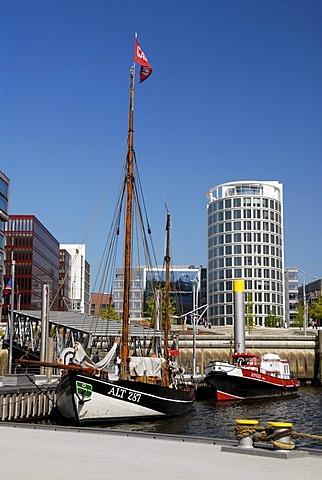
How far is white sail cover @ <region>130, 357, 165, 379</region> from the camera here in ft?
120

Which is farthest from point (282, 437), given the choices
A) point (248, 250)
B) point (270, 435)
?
point (248, 250)

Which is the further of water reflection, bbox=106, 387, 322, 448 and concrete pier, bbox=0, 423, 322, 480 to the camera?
water reflection, bbox=106, 387, 322, 448

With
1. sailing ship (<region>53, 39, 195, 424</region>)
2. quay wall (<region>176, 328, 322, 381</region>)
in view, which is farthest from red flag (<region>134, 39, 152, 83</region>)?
quay wall (<region>176, 328, 322, 381</region>)

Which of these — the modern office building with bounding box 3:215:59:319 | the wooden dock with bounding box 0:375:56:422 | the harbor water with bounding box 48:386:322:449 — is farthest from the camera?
the modern office building with bounding box 3:215:59:319

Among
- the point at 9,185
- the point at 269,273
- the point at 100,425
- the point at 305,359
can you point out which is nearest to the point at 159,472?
the point at 100,425

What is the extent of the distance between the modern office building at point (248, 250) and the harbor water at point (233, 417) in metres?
99.6

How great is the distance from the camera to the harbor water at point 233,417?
30.9 metres

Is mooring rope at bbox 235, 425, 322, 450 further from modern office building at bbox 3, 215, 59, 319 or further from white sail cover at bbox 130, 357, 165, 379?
modern office building at bbox 3, 215, 59, 319

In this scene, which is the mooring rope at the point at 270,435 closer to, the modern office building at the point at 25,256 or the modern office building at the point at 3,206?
the modern office building at the point at 3,206

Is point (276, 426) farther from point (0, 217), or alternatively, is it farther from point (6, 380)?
point (0, 217)

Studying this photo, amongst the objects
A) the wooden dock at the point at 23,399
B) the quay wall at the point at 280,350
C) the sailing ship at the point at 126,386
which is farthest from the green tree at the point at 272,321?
the wooden dock at the point at 23,399

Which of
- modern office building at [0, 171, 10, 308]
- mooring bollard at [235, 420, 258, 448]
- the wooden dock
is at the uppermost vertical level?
modern office building at [0, 171, 10, 308]

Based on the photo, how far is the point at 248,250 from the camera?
16012 centimetres

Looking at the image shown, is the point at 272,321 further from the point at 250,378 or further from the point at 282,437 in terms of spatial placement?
the point at 282,437
